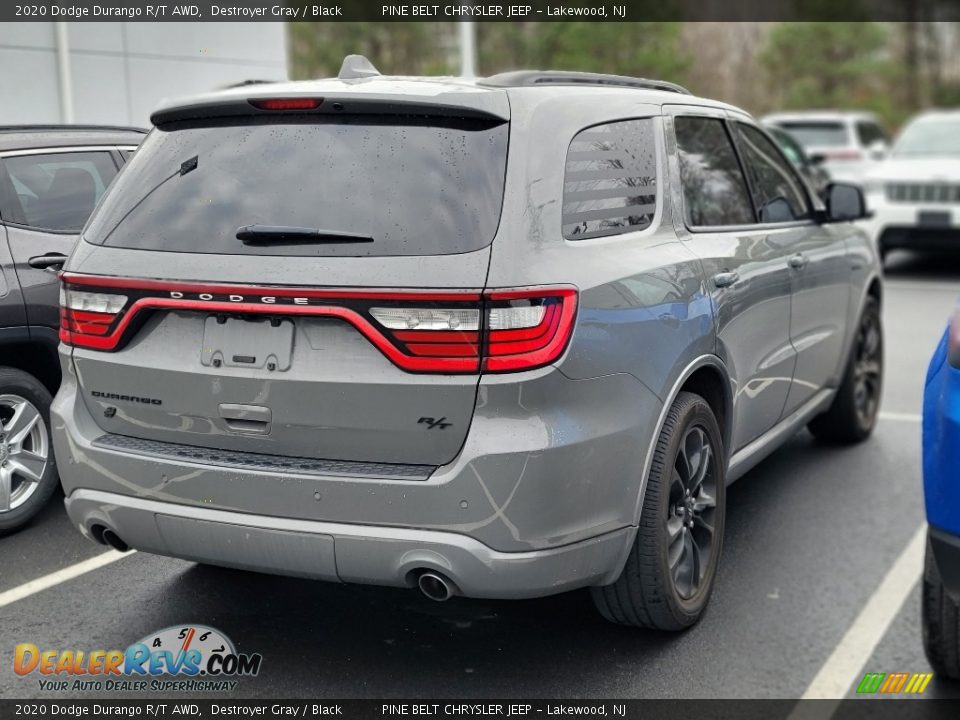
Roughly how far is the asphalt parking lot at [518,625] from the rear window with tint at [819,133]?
15043 mm

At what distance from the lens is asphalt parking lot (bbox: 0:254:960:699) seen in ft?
12.2

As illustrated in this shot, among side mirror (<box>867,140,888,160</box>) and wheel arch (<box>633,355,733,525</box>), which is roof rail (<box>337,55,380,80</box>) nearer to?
wheel arch (<box>633,355,733,525</box>)

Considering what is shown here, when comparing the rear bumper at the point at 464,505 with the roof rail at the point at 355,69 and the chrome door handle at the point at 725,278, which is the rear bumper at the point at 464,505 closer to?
the chrome door handle at the point at 725,278

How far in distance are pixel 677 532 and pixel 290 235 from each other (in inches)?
64.8

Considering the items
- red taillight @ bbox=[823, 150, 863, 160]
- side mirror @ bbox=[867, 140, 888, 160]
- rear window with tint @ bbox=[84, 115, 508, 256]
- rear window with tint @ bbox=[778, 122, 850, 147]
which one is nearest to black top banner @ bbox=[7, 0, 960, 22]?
rear window with tint @ bbox=[778, 122, 850, 147]

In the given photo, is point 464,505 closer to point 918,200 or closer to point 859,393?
point 859,393

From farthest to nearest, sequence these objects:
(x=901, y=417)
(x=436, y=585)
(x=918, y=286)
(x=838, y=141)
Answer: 1. (x=838, y=141)
2. (x=918, y=286)
3. (x=901, y=417)
4. (x=436, y=585)

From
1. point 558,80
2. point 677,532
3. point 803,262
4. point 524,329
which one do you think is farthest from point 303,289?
point 803,262

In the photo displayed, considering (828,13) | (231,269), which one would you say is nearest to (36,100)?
(231,269)

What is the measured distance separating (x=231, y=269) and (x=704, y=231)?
1836 millimetres

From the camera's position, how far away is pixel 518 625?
4.15 meters

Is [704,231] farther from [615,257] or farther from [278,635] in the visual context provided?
[278,635]

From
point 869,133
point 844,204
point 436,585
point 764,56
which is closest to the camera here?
point 436,585

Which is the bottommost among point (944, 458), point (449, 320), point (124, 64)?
point (944, 458)
